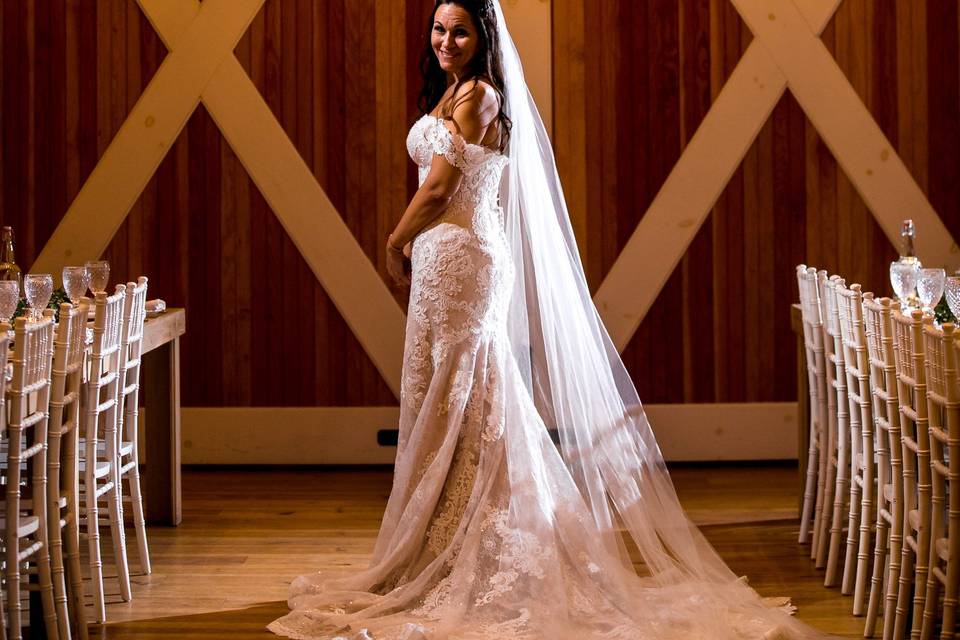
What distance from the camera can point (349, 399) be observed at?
6.38 meters

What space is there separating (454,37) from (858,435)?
1885 millimetres

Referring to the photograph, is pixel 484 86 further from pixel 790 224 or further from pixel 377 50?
pixel 790 224

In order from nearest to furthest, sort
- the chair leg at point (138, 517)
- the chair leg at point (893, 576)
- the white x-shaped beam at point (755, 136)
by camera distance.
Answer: the chair leg at point (893, 576)
the chair leg at point (138, 517)
the white x-shaped beam at point (755, 136)

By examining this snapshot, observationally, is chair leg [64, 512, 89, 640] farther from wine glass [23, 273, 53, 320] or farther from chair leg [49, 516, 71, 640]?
wine glass [23, 273, 53, 320]

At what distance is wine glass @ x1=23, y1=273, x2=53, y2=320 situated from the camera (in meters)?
4.12

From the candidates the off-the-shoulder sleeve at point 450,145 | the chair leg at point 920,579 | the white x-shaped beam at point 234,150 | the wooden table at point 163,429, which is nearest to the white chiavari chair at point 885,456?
the chair leg at point 920,579

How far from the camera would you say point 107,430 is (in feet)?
13.4

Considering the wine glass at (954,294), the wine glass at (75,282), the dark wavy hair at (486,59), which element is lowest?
the wine glass at (954,294)

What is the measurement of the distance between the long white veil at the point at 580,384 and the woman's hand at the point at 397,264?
0.38m

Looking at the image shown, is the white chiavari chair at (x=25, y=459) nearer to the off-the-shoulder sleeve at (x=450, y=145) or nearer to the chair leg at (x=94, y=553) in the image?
the chair leg at (x=94, y=553)

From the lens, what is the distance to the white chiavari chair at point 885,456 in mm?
3658

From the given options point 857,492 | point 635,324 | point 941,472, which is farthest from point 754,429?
point 941,472

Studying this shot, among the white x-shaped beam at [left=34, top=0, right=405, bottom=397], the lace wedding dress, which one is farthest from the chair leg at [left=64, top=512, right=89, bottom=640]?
the white x-shaped beam at [left=34, top=0, right=405, bottom=397]

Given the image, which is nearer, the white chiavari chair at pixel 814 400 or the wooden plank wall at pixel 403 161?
the white chiavari chair at pixel 814 400
